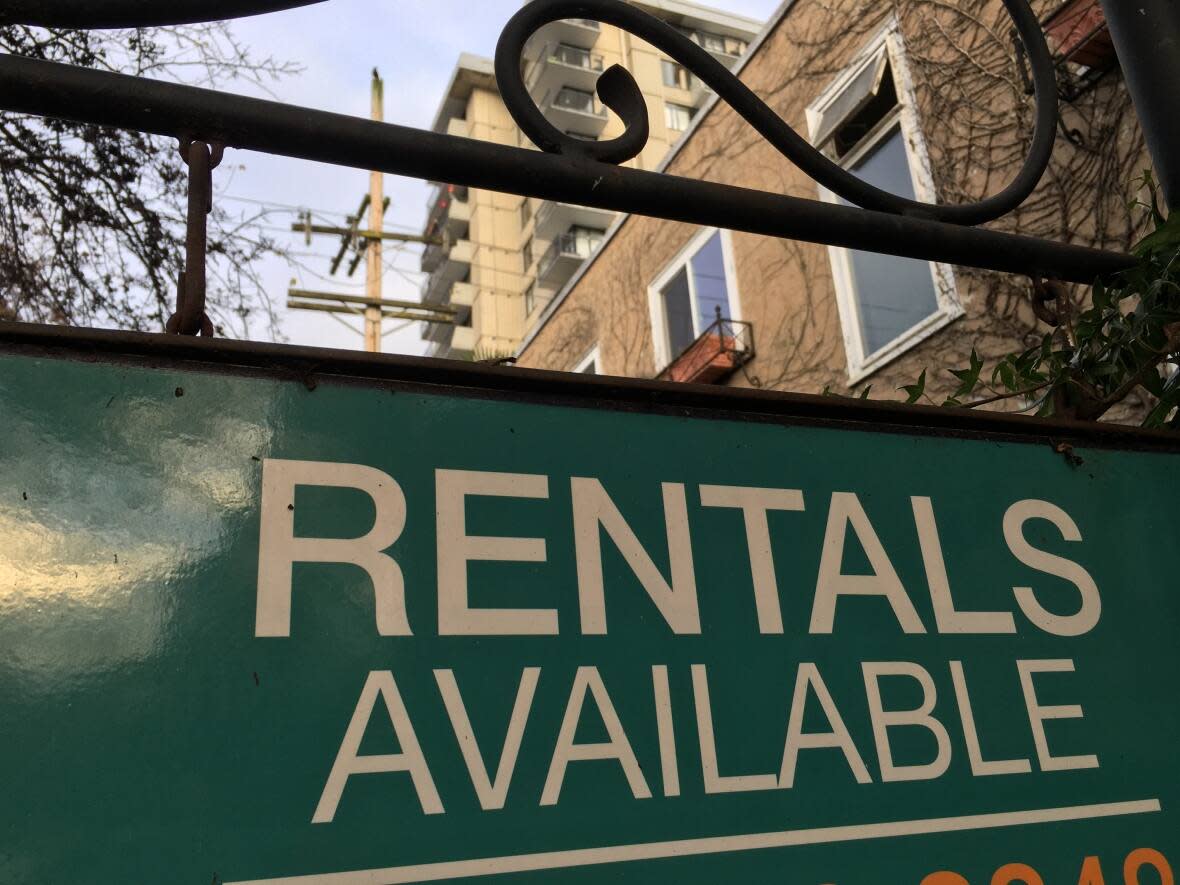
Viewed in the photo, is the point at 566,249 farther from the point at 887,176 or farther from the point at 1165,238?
the point at 1165,238

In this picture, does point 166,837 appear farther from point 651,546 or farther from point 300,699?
point 651,546

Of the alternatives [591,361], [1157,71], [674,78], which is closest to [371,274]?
[591,361]

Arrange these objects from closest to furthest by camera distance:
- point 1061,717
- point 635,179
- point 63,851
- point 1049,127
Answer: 1. point 63,851
2. point 1061,717
3. point 635,179
4. point 1049,127

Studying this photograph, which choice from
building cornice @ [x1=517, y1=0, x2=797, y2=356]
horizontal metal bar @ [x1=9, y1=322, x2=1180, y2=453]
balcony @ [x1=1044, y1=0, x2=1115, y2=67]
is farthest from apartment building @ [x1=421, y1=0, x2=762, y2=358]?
horizontal metal bar @ [x1=9, y1=322, x2=1180, y2=453]

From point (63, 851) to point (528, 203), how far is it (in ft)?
102

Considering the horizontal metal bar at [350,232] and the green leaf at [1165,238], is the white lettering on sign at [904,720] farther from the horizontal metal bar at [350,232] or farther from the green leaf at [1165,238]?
the horizontal metal bar at [350,232]

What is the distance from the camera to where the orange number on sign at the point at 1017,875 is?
0.89 m

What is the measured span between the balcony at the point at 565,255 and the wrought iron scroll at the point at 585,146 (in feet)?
88.8

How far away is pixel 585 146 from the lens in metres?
1.13

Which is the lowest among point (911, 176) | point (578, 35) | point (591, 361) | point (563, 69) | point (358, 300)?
point (911, 176)

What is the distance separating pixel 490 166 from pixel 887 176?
5992 mm

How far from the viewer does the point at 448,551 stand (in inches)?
33.1

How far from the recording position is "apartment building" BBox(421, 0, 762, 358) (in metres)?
28.1

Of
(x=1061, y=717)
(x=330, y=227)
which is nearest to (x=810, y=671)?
(x=1061, y=717)
